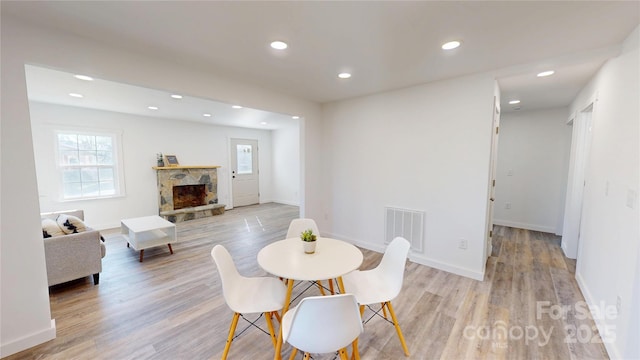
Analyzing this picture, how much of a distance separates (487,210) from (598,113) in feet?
4.78

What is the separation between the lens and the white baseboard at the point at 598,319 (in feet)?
5.76

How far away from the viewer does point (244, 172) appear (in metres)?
7.64

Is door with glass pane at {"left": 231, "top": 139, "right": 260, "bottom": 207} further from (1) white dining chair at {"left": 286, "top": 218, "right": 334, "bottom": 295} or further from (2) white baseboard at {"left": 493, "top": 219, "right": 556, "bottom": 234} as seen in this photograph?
(2) white baseboard at {"left": 493, "top": 219, "right": 556, "bottom": 234}

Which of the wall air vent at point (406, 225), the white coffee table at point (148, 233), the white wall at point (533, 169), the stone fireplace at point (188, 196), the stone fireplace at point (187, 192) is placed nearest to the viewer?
the wall air vent at point (406, 225)

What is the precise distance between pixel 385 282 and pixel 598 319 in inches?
72.3

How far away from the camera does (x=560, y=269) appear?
3.21 meters

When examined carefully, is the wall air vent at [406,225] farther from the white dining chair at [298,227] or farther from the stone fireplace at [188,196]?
the stone fireplace at [188,196]

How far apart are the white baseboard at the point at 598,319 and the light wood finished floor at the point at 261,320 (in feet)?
0.20

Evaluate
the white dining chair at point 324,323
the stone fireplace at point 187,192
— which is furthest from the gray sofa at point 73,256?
the stone fireplace at point 187,192

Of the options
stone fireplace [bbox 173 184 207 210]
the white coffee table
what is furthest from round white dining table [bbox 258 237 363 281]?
stone fireplace [bbox 173 184 207 210]

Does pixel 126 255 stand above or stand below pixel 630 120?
below

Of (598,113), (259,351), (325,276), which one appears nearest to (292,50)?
(325,276)

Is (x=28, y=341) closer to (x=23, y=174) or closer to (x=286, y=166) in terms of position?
(x=23, y=174)

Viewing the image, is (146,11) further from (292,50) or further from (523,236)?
(523,236)
